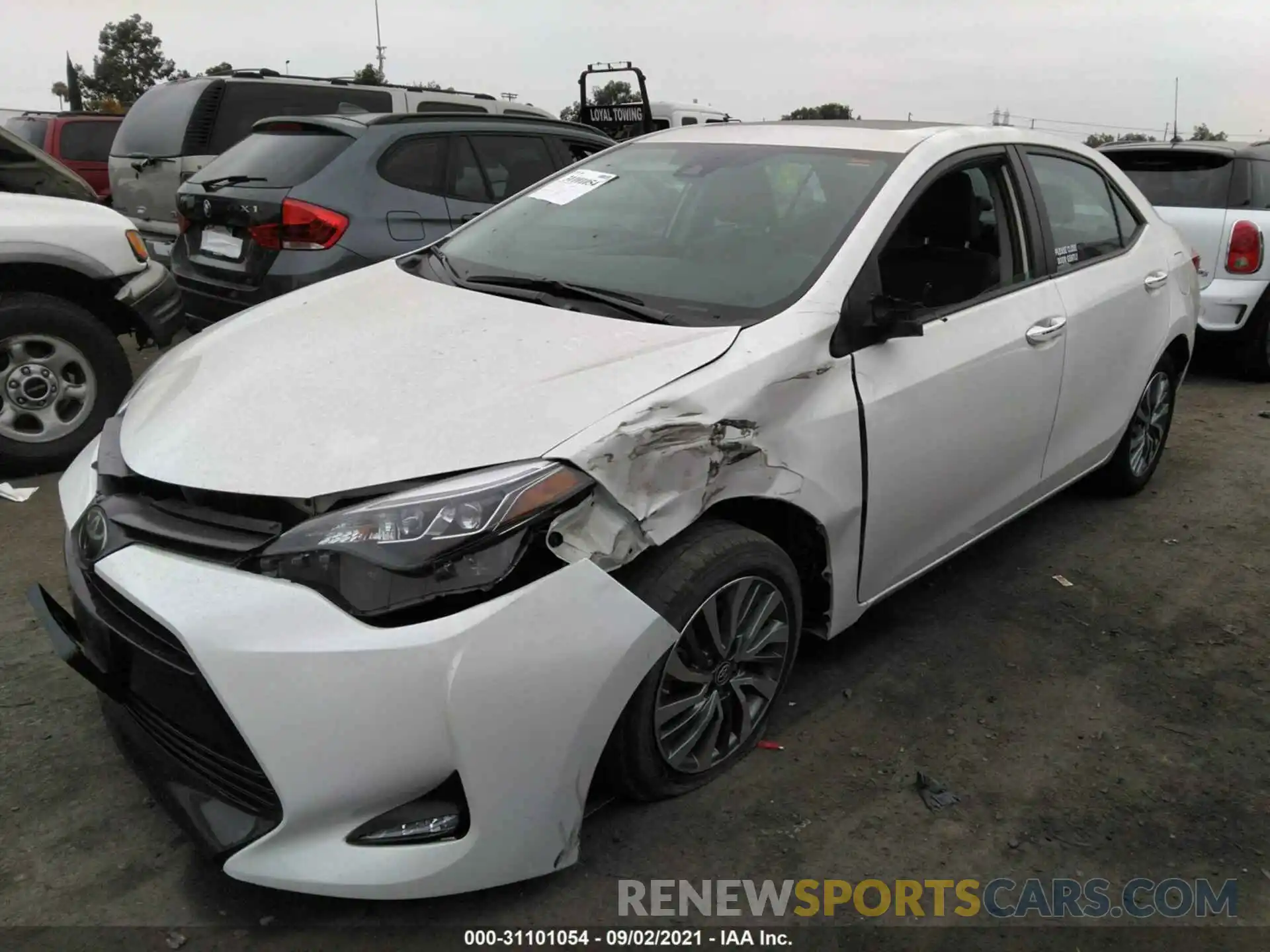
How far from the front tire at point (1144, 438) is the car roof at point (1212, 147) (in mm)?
3050

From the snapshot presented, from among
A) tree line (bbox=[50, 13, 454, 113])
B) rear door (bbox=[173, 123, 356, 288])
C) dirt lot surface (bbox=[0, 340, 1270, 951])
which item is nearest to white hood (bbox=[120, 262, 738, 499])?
dirt lot surface (bbox=[0, 340, 1270, 951])

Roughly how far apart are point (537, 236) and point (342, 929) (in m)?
2.12

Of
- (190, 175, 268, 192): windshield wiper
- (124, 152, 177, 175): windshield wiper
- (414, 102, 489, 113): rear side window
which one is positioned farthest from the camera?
(414, 102, 489, 113): rear side window

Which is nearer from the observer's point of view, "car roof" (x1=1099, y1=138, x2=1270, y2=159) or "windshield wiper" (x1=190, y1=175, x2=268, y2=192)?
"windshield wiper" (x1=190, y1=175, x2=268, y2=192)

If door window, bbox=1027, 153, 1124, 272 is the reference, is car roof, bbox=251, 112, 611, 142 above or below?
above

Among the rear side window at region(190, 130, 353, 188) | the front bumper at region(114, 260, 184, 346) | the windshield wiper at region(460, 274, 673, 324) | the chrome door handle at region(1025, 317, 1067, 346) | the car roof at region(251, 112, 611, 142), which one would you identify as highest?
the car roof at region(251, 112, 611, 142)

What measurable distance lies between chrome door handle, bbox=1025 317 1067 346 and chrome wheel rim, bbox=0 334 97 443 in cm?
414

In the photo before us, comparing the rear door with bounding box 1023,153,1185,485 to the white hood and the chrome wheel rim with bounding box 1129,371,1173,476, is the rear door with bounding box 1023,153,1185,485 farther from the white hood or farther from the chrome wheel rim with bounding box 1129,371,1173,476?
the white hood

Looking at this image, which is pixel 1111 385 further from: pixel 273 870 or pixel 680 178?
pixel 273 870

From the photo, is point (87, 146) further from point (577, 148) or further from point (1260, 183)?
point (1260, 183)

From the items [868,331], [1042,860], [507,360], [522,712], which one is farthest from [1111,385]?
[522,712]

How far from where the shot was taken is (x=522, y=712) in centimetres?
197

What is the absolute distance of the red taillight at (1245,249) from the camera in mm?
6520

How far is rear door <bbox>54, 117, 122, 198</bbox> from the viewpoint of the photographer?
10.8 metres
